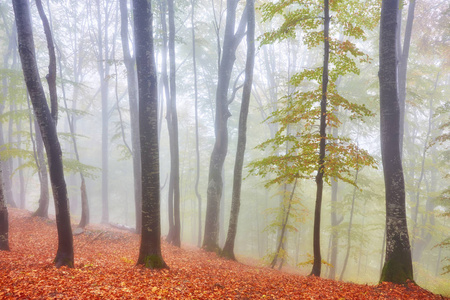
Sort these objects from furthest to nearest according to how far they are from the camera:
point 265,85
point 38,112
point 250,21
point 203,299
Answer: point 265,85 → point 250,21 → point 38,112 → point 203,299

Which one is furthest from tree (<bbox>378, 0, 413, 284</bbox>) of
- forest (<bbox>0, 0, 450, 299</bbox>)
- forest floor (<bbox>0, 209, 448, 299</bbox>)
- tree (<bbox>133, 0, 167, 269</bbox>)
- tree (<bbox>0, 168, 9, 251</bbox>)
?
tree (<bbox>0, 168, 9, 251</bbox>)

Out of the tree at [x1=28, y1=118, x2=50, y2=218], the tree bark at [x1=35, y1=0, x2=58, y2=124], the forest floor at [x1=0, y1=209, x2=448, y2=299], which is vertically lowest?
the forest floor at [x1=0, y1=209, x2=448, y2=299]

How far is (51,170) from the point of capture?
18.2 ft

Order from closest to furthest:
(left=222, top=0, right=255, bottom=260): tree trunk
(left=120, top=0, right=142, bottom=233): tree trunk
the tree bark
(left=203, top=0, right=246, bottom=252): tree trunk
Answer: the tree bark < (left=222, top=0, right=255, bottom=260): tree trunk < (left=203, top=0, right=246, bottom=252): tree trunk < (left=120, top=0, right=142, bottom=233): tree trunk

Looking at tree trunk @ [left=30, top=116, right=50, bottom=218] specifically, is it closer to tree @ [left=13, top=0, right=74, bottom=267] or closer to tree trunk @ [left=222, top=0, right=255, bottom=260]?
tree @ [left=13, top=0, right=74, bottom=267]

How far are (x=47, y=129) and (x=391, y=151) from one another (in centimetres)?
829

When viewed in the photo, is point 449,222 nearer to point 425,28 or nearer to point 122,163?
point 425,28

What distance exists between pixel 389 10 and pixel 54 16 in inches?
880

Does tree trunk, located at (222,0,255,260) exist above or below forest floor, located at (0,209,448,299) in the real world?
above

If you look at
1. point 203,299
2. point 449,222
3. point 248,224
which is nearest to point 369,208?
point 449,222

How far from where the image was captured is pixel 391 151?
21.1ft

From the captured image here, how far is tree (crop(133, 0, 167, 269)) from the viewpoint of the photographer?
5754 millimetres

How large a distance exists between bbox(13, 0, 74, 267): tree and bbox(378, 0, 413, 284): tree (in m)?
7.59

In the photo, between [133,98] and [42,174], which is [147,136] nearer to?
[133,98]
